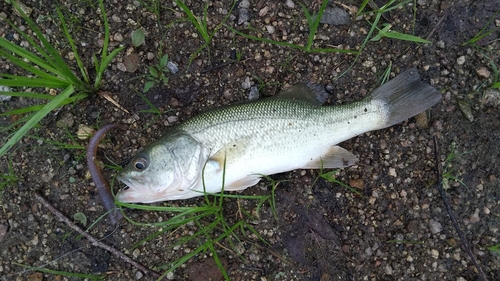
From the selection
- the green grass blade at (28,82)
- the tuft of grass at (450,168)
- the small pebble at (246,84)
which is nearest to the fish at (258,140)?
the small pebble at (246,84)

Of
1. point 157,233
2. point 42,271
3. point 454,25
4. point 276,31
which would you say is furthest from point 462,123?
point 42,271

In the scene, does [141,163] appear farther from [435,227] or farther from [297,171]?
[435,227]

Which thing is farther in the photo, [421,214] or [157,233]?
[421,214]

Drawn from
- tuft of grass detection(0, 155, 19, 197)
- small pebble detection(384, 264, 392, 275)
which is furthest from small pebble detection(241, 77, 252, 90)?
tuft of grass detection(0, 155, 19, 197)

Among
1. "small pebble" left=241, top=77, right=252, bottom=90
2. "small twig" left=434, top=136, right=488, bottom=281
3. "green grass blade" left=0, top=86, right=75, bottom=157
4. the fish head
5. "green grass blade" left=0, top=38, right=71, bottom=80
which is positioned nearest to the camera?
"green grass blade" left=0, top=38, right=71, bottom=80

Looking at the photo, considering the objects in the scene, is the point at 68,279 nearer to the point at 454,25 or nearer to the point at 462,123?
the point at 462,123

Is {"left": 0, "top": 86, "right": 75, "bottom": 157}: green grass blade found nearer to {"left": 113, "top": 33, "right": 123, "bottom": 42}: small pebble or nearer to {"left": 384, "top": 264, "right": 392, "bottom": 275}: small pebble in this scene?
{"left": 113, "top": 33, "right": 123, "bottom": 42}: small pebble

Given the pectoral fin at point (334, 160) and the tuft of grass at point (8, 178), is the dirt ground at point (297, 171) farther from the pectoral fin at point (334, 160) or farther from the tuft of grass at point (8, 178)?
the pectoral fin at point (334, 160)
